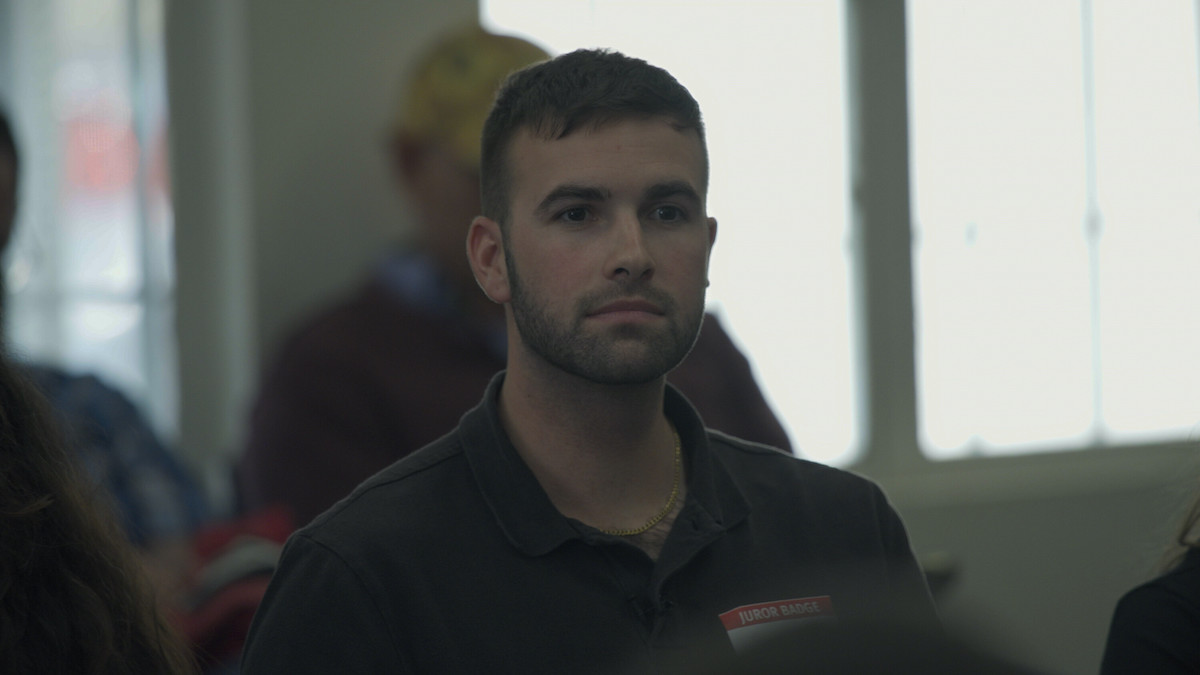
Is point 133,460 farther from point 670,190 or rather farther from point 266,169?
point 670,190

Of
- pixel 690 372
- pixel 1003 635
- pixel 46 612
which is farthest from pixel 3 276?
pixel 1003 635

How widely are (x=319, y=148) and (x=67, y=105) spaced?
56 centimetres

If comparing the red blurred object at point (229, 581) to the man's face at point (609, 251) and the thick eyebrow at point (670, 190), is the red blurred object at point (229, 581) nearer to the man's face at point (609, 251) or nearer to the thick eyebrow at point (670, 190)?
the man's face at point (609, 251)

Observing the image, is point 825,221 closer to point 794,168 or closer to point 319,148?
point 794,168

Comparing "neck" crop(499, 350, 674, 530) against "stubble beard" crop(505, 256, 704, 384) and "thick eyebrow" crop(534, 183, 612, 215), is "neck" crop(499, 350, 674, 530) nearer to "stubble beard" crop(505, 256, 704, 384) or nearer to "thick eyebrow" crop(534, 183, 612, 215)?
"stubble beard" crop(505, 256, 704, 384)

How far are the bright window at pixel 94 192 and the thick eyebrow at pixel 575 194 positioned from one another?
1869 millimetres

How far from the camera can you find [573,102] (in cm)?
125

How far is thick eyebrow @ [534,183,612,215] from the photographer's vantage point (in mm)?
1240

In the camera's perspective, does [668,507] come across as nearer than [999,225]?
Yes

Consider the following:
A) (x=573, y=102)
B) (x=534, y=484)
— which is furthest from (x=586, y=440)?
(x=573, y=102)

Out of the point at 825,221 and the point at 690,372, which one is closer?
the point at 690,372

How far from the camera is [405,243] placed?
292 centimetres

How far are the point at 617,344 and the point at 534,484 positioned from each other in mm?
158

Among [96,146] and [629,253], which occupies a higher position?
[96,146]
